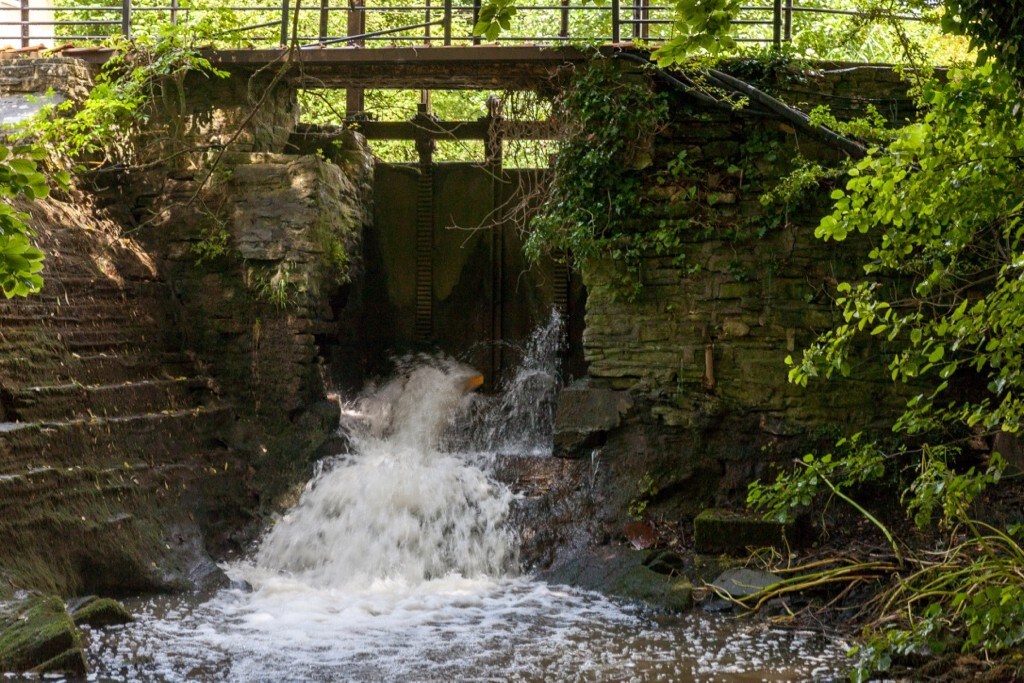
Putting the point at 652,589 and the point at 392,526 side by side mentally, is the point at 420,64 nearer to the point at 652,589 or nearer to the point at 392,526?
the point at 392,526

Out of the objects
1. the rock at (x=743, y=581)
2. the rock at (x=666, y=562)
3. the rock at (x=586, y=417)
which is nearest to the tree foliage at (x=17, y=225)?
the rock at (x=743, y=581)

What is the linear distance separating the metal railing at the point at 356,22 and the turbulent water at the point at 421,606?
3107 mm

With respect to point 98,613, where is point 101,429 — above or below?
above

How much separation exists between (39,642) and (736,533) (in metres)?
4.29

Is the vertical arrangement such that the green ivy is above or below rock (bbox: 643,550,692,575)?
above

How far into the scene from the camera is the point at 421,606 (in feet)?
20.6

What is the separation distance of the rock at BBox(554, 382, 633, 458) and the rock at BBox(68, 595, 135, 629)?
3.33m

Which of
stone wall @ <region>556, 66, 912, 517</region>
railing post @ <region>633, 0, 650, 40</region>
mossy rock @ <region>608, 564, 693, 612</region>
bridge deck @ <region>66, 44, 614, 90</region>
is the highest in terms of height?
railing post @ <region>633, 0, 650, 40</region>

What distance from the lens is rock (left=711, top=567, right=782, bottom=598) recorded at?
625 centimetres

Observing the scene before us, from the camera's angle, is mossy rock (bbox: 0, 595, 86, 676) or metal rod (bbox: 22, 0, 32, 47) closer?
mossy rock (bbox: 0, 595, 86, 676)

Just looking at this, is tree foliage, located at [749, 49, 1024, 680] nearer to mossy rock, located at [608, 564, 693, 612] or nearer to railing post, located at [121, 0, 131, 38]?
mossy rock, located at [608, 564, 693, 612]

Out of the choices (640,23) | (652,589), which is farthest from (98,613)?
(640,23)

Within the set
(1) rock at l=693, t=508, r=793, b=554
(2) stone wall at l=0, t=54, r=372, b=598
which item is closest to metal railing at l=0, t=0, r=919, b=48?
(2) stone wall at l=0, t=54, r=372, b=598

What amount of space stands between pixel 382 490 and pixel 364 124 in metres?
4.54
